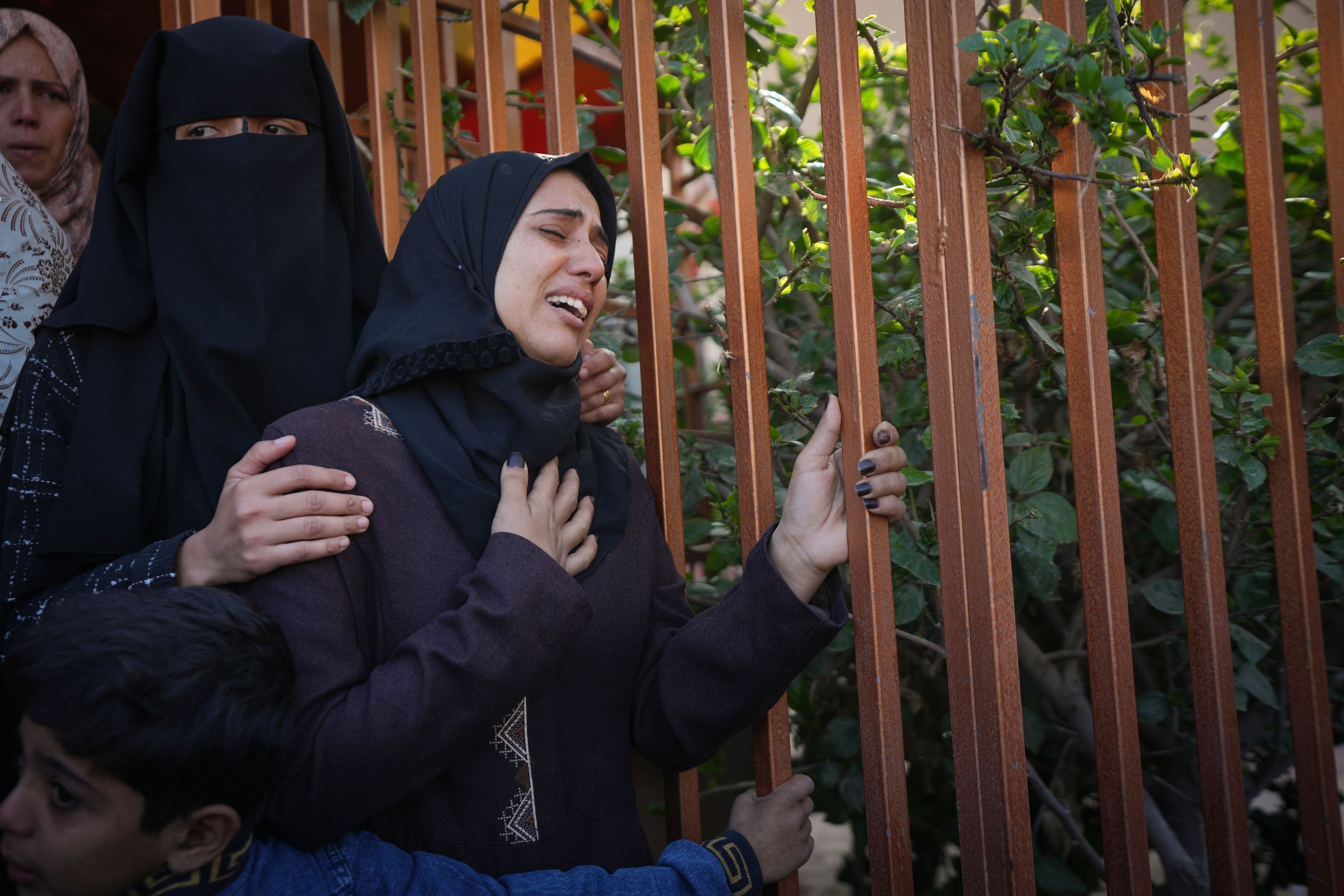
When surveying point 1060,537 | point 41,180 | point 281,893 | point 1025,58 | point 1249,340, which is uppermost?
point 41,180

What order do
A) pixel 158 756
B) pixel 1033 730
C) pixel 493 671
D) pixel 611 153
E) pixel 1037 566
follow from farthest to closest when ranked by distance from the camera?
pixel 611 153 → pixel 1033 730 → pixel 1037 566 → pixel 493 671 → pixel 158 756

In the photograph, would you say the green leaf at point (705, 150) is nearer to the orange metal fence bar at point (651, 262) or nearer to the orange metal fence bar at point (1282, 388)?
the orange metal fence bar at point (651, 262)

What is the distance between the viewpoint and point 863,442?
1470 mm

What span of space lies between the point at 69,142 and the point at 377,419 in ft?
4.82

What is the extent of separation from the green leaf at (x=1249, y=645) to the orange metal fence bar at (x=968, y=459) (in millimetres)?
490

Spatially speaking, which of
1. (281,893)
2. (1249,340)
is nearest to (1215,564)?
(1249,340)

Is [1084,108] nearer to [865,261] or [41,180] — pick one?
[865,261]

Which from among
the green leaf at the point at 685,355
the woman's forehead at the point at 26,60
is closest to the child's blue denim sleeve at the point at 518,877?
the green leaf at the point at 685,355

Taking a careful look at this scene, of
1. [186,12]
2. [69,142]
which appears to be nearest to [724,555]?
[186,12]

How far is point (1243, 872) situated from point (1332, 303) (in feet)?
3.90

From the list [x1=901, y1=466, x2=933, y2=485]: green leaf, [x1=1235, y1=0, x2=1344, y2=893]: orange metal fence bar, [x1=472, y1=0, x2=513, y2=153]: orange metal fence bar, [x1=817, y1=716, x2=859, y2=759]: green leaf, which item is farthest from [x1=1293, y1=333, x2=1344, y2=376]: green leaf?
[x1=472, y1=0, x2=513, y2=153]: orange metal fence bar

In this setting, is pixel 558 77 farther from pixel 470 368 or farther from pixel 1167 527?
pixel 1167 527

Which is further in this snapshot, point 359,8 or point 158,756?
point 359,8

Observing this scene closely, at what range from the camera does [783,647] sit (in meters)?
1.46
